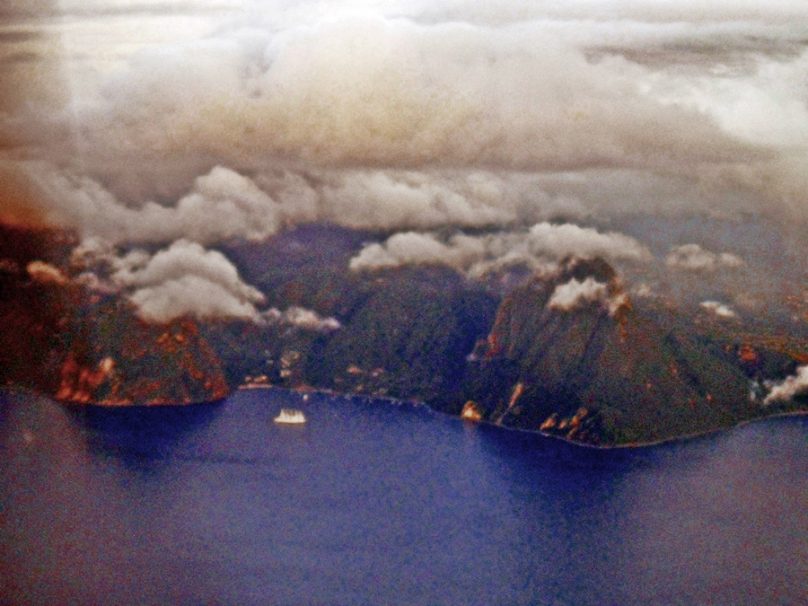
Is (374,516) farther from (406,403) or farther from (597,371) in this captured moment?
(597,371)

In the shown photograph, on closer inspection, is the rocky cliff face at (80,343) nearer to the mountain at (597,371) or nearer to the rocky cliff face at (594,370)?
the mountain at (597,371)

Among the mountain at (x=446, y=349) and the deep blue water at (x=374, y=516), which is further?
the mountain at (x=446, y=349)

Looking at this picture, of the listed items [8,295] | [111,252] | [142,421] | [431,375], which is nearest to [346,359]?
[431,375]

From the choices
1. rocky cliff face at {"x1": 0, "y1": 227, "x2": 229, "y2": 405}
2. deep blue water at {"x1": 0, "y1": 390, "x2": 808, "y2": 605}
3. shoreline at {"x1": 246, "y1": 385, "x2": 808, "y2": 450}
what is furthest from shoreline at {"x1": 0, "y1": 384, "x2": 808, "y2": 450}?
deep blue water at {"x1": 0, "y1": 390, "x2": 808, "y2": 605}

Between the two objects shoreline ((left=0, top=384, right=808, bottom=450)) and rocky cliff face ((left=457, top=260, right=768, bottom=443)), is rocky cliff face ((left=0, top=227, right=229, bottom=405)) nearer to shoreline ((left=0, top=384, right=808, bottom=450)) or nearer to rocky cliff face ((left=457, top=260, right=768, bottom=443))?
shoreline ((left=0, top=384, right=808, bottom=450))

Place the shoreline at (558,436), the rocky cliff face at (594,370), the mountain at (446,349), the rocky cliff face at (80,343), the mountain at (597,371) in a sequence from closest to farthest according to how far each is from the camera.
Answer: the rocky cliff face at (80,343), the mountain at (446,349), the shoreline at (558,436), the mountain at (597,371), the rocky cliff face at (594,370)

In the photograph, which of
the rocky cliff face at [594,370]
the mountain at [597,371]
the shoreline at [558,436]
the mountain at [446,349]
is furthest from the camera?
the rocky cliff face at [594,370]

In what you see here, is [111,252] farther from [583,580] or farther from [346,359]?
[346,359]

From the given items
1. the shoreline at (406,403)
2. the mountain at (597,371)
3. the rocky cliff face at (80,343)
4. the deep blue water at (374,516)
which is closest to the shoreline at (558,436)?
Result: the shoreline at (406,403)
